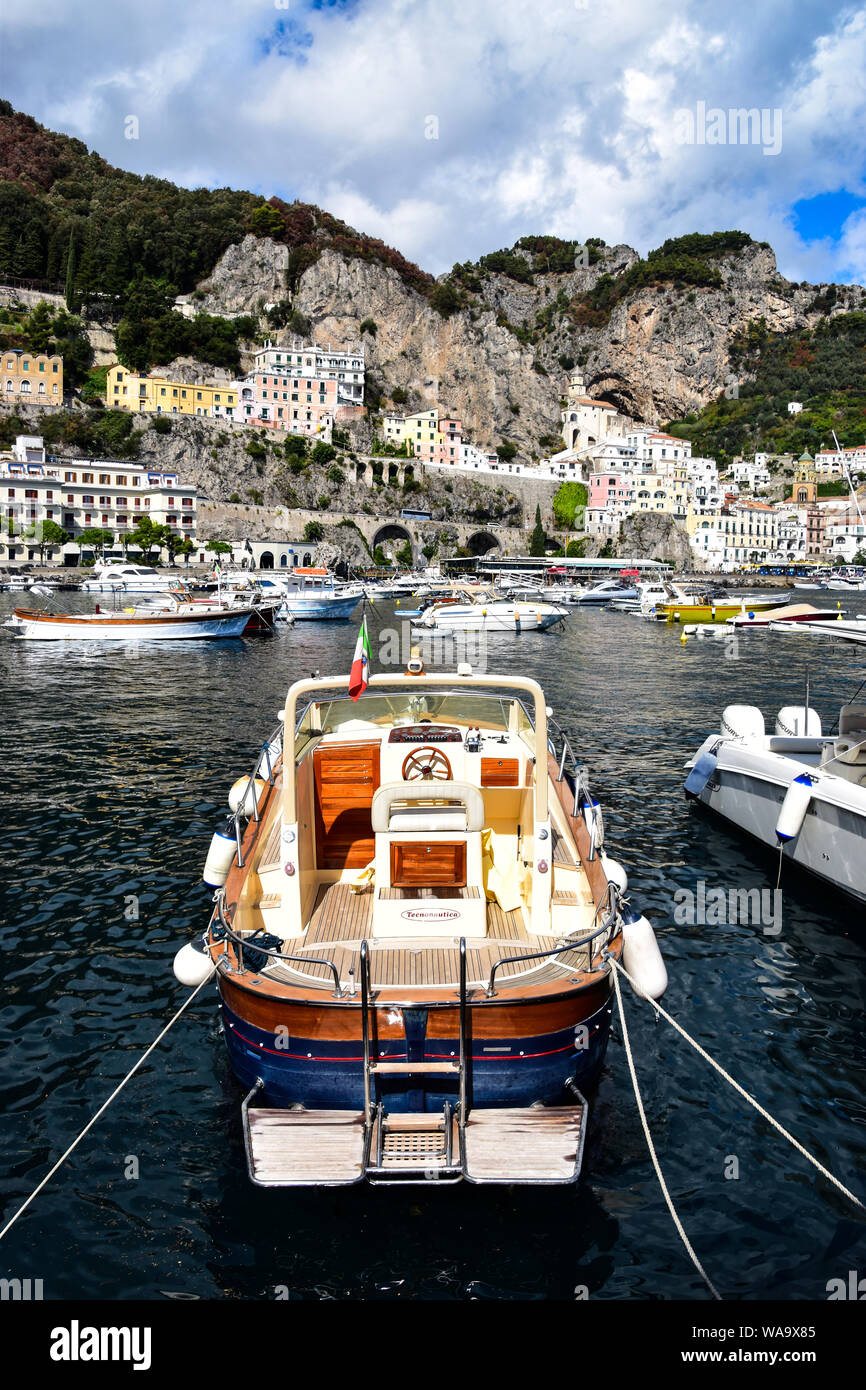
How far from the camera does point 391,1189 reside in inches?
218

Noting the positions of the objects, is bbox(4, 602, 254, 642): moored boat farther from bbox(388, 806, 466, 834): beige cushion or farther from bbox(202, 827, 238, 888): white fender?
bbox(388, 806, 466, 834): beige cushion

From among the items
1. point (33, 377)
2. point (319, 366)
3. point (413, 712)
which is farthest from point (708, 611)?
point (33, 377)

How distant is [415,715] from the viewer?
965 cm

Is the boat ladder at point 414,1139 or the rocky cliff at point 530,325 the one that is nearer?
the boat ladder at point 414,1139

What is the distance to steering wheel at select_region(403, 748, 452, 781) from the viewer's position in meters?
7.80

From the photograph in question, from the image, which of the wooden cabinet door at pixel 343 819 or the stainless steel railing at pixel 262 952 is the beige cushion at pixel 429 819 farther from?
the wooden cabinet door at pixel 343 819

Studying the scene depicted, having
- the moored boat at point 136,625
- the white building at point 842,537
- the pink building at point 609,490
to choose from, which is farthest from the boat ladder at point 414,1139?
the white building at point 842,537

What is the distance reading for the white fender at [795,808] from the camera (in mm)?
10625

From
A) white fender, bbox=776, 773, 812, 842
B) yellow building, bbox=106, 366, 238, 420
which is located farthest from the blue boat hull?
yellow building, bbox=106, 366, 238, 420

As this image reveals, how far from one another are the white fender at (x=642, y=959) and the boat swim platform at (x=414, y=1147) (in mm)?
1282

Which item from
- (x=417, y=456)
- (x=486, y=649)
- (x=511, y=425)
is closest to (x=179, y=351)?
Result: (x=417, y=456)

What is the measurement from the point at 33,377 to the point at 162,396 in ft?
45.1
